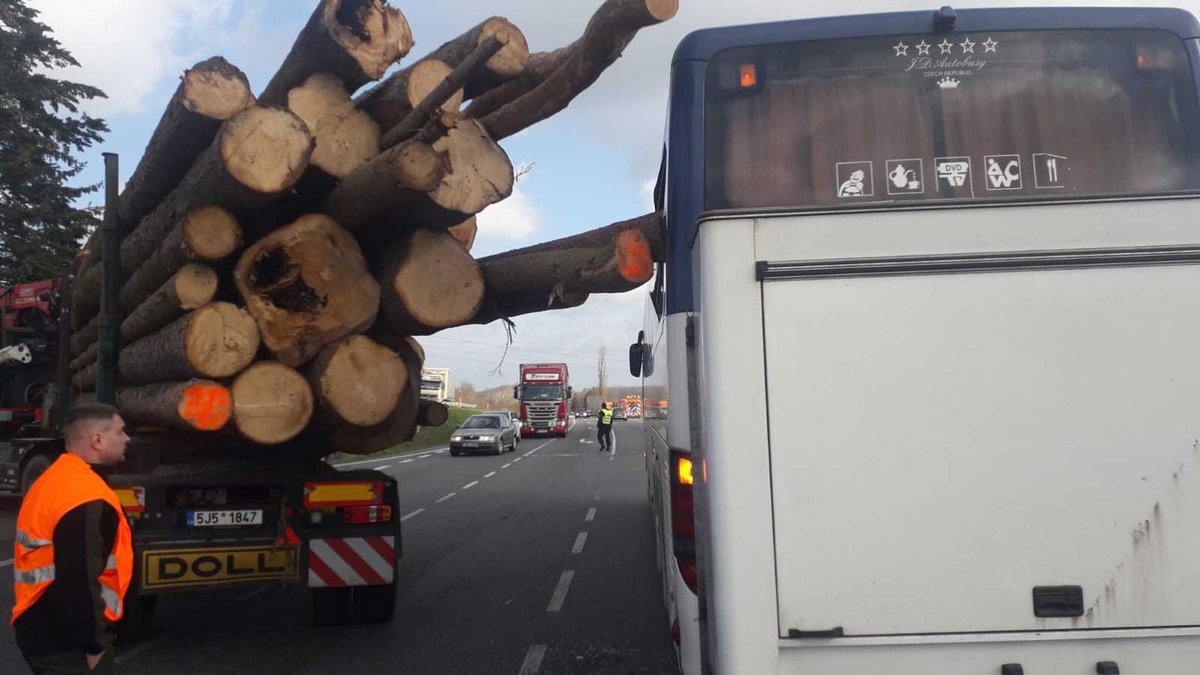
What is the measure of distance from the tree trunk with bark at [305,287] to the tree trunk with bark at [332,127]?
1.09 feet

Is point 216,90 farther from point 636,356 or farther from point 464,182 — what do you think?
A: point 636,356

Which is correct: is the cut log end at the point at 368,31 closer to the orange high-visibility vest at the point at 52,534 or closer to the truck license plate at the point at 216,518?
the orange high-visibility vest at the point at 52,534

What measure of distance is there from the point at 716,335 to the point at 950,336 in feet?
2.58

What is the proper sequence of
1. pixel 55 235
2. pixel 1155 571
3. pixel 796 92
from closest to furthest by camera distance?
pixel 1155 571, pixel 796 92, pixel 55 235

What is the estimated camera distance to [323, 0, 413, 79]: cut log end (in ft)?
17.7

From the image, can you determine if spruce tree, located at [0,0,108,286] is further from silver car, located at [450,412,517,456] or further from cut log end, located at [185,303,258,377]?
cut log end, located at [185,303,258,377]

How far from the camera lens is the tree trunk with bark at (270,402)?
Answer: 5.51m

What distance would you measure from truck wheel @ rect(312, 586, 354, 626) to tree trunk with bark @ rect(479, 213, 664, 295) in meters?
2.89

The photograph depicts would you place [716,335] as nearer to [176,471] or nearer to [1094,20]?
[1094,20]

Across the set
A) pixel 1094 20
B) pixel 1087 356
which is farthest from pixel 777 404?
pixel 1094 20

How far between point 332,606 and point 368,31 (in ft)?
14.1

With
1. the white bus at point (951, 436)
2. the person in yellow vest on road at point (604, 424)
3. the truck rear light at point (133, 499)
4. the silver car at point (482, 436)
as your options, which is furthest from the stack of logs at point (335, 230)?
the person in yellow vest on road at point (604, 424)

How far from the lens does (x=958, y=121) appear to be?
142 inches

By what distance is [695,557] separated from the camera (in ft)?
11.4
